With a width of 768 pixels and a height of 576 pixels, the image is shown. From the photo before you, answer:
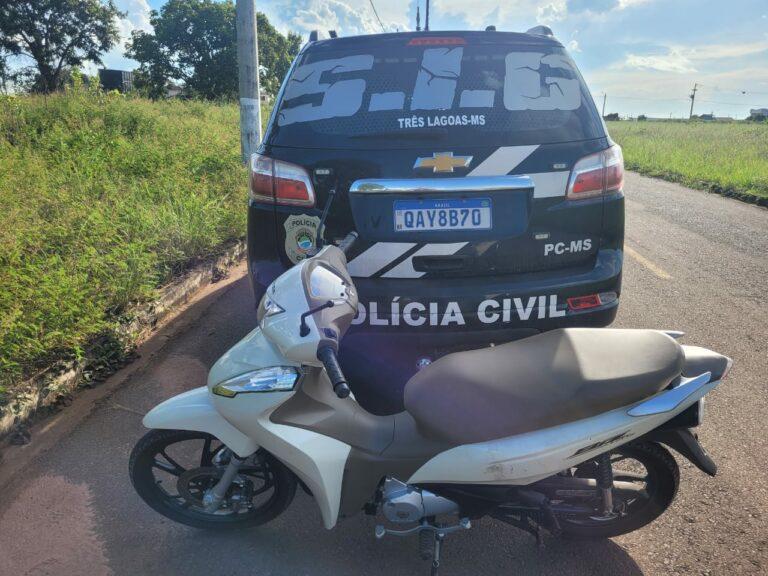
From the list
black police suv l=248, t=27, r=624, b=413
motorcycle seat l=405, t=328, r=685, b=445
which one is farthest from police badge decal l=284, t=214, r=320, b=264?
motorcycle seat l=405, t=328, r=685, b=445

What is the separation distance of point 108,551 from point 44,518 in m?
0.38

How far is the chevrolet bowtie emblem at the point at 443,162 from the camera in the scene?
96.3 inches

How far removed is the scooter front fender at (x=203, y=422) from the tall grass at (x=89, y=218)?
147 cm

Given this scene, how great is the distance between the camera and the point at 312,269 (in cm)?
185

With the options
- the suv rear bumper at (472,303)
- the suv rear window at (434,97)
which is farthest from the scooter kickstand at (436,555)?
the suv rear window at (434,97)

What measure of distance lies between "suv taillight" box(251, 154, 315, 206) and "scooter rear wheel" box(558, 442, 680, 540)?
1.58 m

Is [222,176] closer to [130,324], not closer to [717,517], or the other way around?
[130,324]

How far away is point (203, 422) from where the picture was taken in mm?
2047

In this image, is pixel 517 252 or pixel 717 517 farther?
pixel 517 252

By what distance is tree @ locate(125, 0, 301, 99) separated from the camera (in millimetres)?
43938

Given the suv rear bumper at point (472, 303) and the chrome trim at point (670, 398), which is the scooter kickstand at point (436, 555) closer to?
the chrome trim at point (670, 398)

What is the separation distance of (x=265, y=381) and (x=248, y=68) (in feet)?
23.7

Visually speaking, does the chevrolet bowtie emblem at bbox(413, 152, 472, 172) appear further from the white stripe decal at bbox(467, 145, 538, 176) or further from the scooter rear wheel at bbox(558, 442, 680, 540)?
the scooter rear wheel at bbox(558, 442, 680, 540)

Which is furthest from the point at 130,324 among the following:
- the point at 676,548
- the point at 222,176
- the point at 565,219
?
the point at 222,176
